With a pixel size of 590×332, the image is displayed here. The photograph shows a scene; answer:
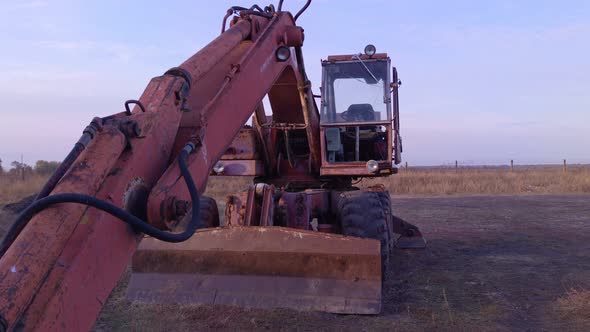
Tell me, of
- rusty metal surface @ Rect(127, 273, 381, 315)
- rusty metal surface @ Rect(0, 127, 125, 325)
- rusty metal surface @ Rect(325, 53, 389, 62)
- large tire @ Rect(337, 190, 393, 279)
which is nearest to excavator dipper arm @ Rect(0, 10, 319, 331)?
rusty metal surface @ Rect(0, 127, 125, 325)

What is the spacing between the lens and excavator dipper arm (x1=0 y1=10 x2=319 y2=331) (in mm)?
2432

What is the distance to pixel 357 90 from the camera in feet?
29.0

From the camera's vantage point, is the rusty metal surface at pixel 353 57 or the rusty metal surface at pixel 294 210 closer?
the rusty metal surface at pixel 294 210

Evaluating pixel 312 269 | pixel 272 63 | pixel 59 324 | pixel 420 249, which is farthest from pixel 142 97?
pixel 420 249

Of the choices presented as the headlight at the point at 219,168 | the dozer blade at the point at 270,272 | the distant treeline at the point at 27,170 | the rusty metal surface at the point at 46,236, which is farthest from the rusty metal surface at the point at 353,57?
the distant treeline at the point at 27,170

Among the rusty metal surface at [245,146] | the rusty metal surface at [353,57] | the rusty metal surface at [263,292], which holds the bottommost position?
the rusty metal surface at [263,292]

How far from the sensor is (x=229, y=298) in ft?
19.6

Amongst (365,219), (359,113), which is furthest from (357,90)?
(365,219)

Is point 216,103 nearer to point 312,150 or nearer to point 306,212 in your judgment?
point 306,212

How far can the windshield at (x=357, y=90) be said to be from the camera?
8.61 meters

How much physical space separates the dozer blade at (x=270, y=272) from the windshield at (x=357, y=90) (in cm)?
294

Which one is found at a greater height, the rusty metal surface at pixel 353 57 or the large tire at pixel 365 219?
the rusty metal surface at pixel 353 57

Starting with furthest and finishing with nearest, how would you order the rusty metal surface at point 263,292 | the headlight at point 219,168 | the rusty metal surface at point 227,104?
the headlight at point 219,168, the rusty metal surface at point 263,292, the rusty metal surface at point 227,104

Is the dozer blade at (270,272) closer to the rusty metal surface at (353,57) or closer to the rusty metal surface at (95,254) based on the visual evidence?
the rusty metal surface at (95,254)
